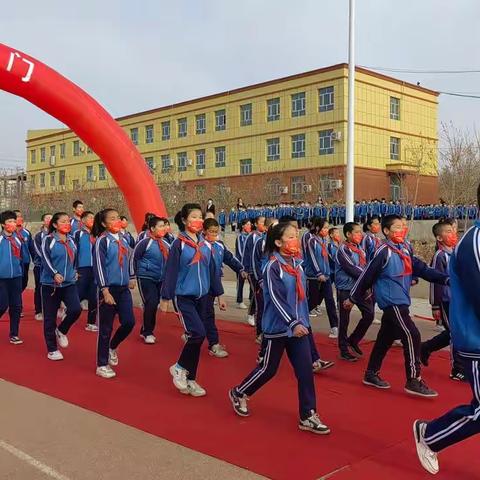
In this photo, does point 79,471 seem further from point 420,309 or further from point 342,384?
point 420,309

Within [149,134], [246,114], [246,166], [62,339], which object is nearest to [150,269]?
[62,339]

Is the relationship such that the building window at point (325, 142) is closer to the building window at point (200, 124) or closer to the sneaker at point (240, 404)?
the building window at point (200, 124)

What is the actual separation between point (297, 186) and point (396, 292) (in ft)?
103

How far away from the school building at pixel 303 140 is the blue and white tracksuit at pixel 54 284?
2598 cm

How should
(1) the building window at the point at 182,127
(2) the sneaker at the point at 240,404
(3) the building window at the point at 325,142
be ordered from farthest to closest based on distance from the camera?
(1) the building window at the point at 182,127 → (3) the building window at the point at 325,142 → (2) the sneaker at the point at 240,404

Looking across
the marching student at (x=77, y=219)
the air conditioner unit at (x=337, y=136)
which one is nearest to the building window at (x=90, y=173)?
the air conditioner unit at (x=337, y=136)

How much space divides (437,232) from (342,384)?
2025mm

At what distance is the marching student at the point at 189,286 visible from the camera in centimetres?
535

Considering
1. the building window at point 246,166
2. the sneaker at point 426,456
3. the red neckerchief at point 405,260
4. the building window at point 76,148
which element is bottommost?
the sneaker at point 426,456

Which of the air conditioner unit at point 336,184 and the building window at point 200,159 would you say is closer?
the air conditioner unit at point 336,184

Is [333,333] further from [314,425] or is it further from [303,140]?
[303,140]

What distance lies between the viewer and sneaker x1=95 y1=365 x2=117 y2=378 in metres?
5.97

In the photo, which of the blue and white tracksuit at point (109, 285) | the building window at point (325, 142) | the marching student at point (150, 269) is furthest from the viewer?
the building window at point (325, 142)

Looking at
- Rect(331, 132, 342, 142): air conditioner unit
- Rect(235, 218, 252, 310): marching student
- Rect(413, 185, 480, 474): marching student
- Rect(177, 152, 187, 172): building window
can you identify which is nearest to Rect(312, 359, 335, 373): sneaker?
Rect(413, 185, 480, 474): marching student
